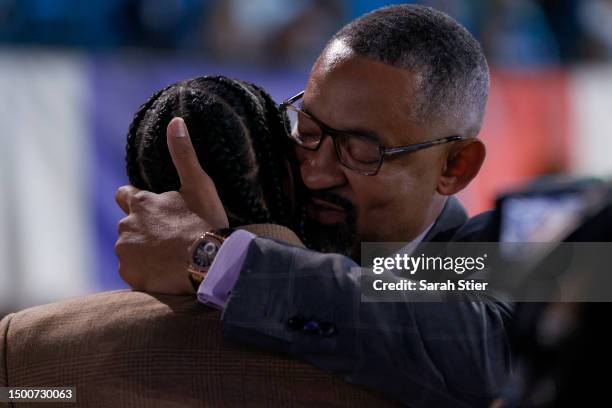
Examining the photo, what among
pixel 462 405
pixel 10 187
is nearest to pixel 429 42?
pixel 462 405

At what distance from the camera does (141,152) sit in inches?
67.5

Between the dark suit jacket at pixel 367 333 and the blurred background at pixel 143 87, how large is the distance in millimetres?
3254

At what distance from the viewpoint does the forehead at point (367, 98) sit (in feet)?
6.45

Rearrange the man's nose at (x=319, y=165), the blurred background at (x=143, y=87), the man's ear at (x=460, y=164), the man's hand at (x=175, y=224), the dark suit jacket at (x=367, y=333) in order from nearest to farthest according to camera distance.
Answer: the dark suit jacket at (x=367, y=333) < the man's hand at (x=175, y=224) < the man's nose at (x=319, y=165) < the man's ear at (x=460, y=164) < the blurred background at (x=143, y=87)

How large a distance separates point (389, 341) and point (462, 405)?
6.3 inches

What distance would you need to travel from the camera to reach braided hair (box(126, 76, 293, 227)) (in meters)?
1.66

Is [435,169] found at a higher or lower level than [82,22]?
lower

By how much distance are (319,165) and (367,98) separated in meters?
0.17

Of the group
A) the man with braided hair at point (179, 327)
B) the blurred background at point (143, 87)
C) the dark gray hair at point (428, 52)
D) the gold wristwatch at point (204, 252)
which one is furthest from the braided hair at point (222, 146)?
the blurred background at point (143, 87)

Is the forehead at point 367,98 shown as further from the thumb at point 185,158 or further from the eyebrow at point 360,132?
the thumb at point 185,158

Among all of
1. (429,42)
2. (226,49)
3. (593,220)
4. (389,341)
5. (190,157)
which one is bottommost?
(389,341)

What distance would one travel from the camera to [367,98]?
197 centimetres

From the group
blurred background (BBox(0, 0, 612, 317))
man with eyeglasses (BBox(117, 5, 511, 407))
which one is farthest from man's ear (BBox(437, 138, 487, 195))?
blurred background (BBox(0, 0, 612, 317))

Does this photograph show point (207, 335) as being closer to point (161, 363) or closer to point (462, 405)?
point (161, 363)
